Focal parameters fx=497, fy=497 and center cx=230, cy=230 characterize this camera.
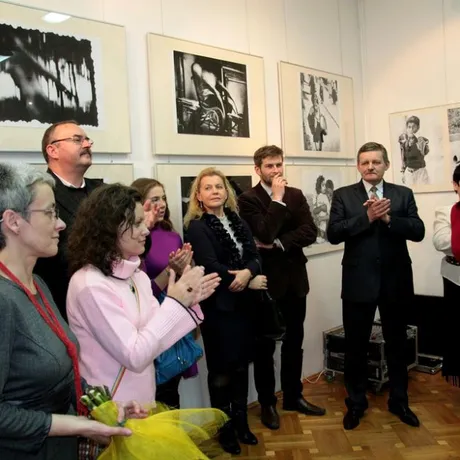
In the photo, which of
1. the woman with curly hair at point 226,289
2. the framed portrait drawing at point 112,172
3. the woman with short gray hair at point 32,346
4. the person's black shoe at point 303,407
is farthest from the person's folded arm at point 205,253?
the woman with short gray hair at point 32,346

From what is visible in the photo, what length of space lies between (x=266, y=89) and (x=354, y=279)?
71.7 inches

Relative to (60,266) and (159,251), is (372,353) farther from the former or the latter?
(60,266)

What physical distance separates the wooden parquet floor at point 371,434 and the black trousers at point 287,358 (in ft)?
0.62

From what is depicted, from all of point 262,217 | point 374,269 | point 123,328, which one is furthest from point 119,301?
point 374,269

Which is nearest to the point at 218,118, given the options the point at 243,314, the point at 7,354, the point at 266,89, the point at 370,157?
the point at 266,89

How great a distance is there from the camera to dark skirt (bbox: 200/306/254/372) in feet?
9.89

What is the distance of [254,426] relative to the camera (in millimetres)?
3508

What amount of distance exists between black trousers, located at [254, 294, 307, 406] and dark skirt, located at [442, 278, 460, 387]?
1012 millimetres

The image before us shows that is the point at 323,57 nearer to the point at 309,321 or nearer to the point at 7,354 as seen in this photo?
the point at 309,321

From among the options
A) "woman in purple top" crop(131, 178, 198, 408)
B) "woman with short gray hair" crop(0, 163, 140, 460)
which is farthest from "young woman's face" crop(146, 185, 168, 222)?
"woman with short gray hair" crop(0, 163, 140, 460)

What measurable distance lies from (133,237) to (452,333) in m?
2.66

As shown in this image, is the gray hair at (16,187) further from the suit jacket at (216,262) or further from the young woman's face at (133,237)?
the suit jacket at (216,262)

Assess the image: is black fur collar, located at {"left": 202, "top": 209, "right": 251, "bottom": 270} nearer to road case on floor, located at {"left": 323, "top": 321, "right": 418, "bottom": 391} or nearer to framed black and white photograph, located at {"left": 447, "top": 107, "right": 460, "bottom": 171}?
road case on floor, located at {"left": 323, "top": 321, "right": 418, "bottom": 391}

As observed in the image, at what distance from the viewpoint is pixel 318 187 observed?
4.63 meters
